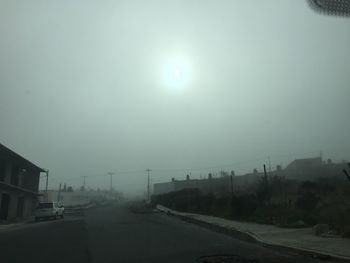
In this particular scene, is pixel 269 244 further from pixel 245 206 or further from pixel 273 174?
pixel 273 174

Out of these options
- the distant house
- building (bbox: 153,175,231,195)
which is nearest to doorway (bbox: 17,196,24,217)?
building (bbox: 153,175,231,195)

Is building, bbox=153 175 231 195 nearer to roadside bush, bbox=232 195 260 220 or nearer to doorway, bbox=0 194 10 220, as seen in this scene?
doorway, bbox=0 194 10 220

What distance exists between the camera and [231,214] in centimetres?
3192

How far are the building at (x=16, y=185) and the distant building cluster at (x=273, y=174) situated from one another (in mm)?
21514

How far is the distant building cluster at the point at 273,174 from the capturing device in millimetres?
58597

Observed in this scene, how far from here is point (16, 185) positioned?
47.4 m

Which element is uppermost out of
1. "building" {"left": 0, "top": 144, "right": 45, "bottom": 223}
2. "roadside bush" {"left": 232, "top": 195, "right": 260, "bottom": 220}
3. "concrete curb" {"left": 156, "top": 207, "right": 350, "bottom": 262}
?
"building" {"left": 0, "top": 144, "right": 45, "bottom": 223}

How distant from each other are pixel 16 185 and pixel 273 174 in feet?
131

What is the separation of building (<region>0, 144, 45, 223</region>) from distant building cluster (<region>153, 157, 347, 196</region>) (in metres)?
21.5

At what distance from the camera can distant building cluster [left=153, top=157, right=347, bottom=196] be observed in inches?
2307

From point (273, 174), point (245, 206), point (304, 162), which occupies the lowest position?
point (245, 206)

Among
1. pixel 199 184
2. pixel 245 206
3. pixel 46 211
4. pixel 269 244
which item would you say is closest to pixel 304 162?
pixel 199 184

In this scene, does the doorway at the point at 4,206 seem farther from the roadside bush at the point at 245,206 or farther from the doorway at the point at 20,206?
the roadside bush at the point at 245,206

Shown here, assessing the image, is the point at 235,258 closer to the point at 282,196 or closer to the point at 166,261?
the point at 166,261
